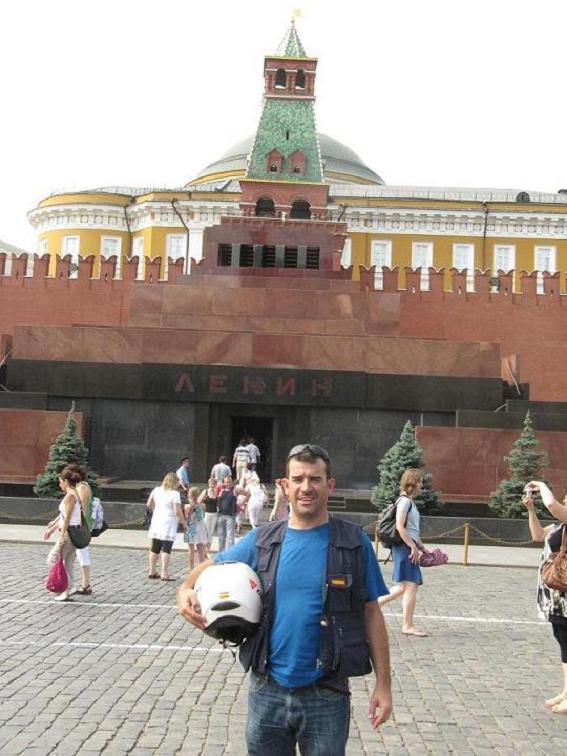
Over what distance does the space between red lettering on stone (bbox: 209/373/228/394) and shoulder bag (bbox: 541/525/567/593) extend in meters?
13.2

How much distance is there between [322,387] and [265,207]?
9965mm

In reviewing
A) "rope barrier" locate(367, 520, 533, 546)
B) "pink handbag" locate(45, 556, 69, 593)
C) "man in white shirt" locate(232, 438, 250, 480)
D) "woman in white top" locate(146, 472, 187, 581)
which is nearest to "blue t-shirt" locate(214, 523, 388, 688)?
"pink handbag" locate(45, 556, 69, 593)

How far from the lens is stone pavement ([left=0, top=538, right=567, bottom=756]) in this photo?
4.18 m

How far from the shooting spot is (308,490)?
2.86 m

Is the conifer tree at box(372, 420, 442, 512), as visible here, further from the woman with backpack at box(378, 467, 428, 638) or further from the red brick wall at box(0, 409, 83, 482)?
the woman with backpack at box(378, 467, 428, 638)

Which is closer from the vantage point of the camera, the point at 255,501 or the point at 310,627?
the point at 310,627

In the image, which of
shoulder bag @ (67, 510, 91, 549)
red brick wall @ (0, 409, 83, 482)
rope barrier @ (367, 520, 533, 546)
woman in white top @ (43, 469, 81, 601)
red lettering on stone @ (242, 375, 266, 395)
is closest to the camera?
woman in white top @ (43, 469, 81, 601)

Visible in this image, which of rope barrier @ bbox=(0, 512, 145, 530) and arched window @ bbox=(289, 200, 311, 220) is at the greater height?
arched window @ bbox=(289, 200, 311, 220)

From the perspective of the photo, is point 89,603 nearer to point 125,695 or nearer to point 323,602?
point 125,695

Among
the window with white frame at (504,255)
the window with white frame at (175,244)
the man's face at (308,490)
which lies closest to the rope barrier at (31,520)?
the man's face at (308,490)

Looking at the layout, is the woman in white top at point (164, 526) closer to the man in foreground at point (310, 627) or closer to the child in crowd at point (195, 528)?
the child in crowd at point (195, 528)

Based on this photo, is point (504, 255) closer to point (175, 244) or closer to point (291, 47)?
point (175, 244)

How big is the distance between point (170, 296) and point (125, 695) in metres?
16.2

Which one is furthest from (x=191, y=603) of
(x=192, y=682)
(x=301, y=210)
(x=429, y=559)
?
(x=301, y=210)
